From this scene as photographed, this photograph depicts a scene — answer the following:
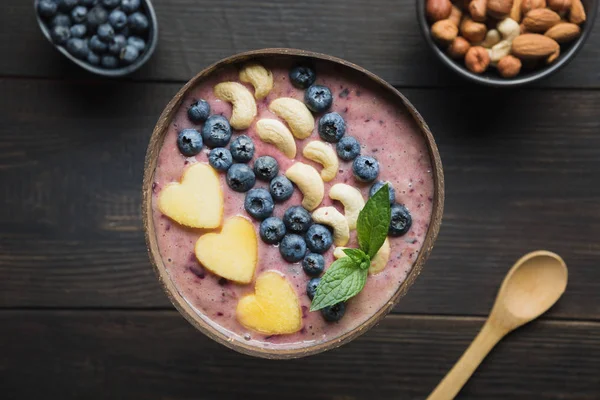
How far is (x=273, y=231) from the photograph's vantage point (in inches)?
57.7

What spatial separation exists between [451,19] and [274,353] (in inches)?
33.1

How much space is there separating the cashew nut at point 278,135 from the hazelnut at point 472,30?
0.50 metres

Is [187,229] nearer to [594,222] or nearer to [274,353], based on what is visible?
[274,353]

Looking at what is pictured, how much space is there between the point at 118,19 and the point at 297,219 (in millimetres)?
646

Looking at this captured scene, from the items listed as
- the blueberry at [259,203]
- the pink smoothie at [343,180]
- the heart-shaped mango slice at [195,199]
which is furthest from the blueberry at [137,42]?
the blueberry at [259,203]

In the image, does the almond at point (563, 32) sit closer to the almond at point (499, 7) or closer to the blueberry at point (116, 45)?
the almond at point (499, 7)

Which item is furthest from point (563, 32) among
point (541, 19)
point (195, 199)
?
point (195, 199)

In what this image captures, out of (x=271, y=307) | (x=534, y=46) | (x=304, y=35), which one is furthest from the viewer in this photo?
(x=304, y=35)

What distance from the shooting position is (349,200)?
1.47m

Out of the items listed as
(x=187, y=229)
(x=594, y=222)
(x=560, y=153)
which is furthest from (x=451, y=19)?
(x=187, y=229)

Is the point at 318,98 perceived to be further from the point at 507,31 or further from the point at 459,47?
the point at 507,31

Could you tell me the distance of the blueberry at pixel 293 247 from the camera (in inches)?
57.7

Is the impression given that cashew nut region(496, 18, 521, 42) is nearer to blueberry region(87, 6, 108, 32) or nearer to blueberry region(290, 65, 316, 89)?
blueberry region(290, 65, 316, 89)

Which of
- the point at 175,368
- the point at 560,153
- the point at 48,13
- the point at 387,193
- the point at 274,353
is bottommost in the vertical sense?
the point at 175,368
